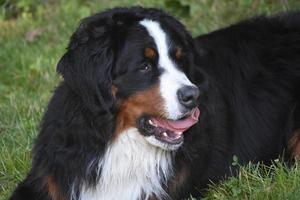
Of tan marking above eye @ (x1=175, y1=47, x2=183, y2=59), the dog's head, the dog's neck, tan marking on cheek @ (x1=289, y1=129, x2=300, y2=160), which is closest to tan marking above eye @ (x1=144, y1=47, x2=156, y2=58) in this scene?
the dog's head

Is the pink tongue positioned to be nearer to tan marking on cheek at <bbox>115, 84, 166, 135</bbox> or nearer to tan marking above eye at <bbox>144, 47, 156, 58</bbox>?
tan marking on cheek at <bbox>115, 84, 166, 135</bbox>

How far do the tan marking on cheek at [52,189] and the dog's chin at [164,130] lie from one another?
64 cm

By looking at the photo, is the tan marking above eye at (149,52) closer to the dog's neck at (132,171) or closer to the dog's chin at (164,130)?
the dog's chin at (164,130)

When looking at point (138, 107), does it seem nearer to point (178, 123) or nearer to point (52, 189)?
point (178, 123)

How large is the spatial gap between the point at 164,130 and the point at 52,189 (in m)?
0.79

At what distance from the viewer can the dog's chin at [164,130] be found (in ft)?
13.4

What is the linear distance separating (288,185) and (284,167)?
0.88 ft

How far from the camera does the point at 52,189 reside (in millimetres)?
4355

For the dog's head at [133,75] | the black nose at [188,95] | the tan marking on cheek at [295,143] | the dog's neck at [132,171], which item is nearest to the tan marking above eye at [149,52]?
the dog's head at [133,75]

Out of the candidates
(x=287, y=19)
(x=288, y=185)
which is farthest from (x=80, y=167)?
(x=287, y=19)

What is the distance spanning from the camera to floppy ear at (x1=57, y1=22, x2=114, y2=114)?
4.04 m

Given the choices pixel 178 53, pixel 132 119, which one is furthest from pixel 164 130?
pixel 178 53

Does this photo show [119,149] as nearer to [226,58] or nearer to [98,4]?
[226,58]

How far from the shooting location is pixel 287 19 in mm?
5379
